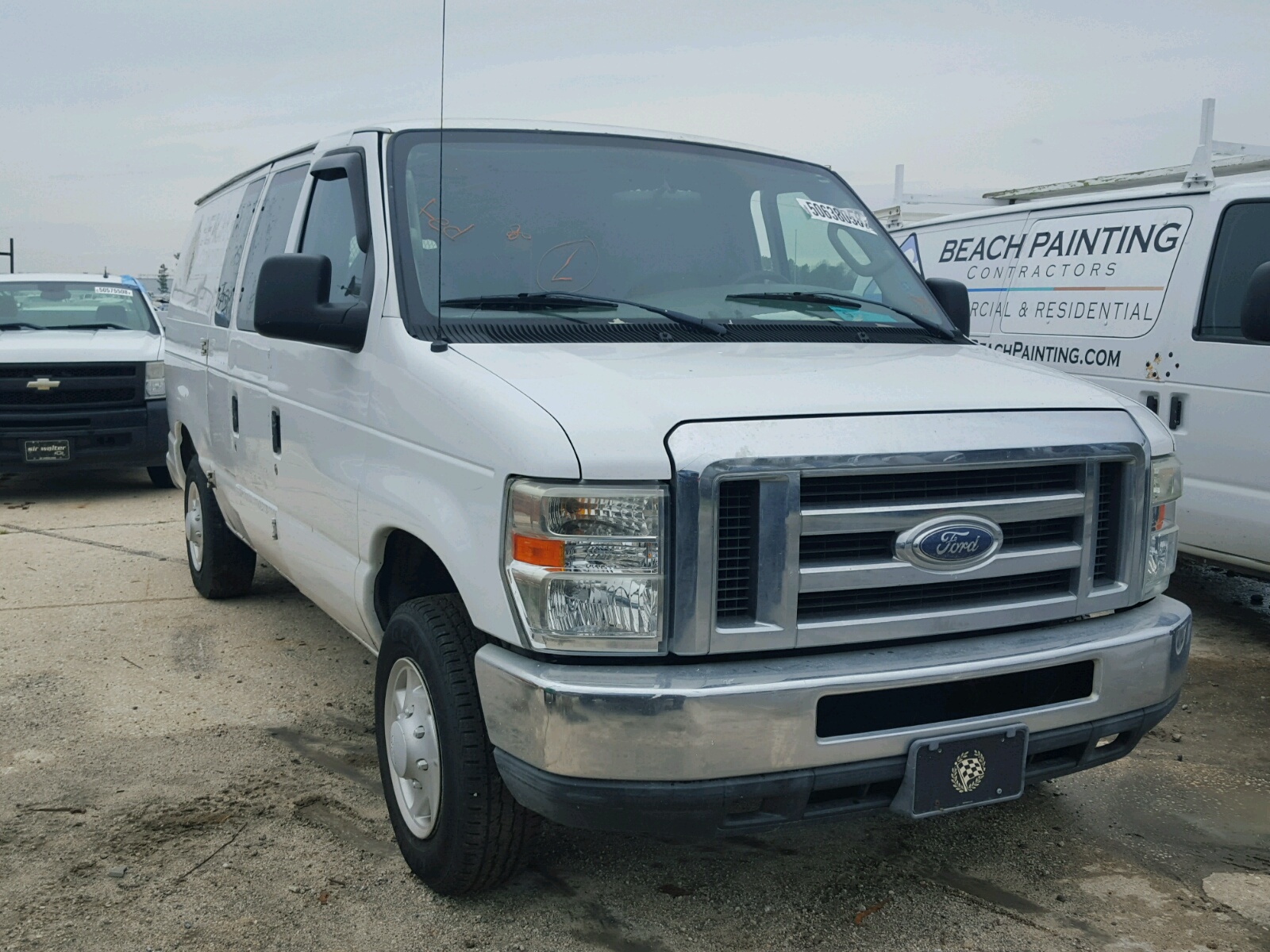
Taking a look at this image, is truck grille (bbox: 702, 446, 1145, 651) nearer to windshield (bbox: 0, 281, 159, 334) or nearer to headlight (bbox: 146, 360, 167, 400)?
headlight (bbox: 146, 360, 167, 400)

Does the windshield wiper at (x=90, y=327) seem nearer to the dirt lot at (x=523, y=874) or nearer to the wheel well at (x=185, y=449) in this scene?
the wheel well at (x=185, y=449)

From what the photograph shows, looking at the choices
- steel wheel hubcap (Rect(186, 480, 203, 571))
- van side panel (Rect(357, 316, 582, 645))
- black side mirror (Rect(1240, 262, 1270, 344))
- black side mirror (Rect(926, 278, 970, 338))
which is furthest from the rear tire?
black side mirror (Rect(1240, 262, 1270, 344))

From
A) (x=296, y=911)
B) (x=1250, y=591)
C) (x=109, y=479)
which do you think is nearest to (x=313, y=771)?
(x=296, y=911)

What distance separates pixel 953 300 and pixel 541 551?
7.62 ft

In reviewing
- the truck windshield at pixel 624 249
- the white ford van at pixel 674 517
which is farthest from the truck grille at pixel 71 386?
the truck windshield at pixel 624 249

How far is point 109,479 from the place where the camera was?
11.7 meters

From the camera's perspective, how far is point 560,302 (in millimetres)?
3512

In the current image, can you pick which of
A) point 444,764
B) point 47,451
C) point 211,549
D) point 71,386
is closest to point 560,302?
point 444,764

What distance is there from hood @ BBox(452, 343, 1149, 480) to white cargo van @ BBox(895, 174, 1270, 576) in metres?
2.28

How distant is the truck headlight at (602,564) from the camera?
8.68 feet

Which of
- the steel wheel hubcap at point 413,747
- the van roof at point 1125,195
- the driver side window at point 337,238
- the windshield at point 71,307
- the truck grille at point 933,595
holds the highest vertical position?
the van roof at point 1125,195

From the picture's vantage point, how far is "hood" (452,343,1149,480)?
2.68 meters

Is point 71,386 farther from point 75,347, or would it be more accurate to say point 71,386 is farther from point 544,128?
point 544,128

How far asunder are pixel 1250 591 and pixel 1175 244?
7.14ft
